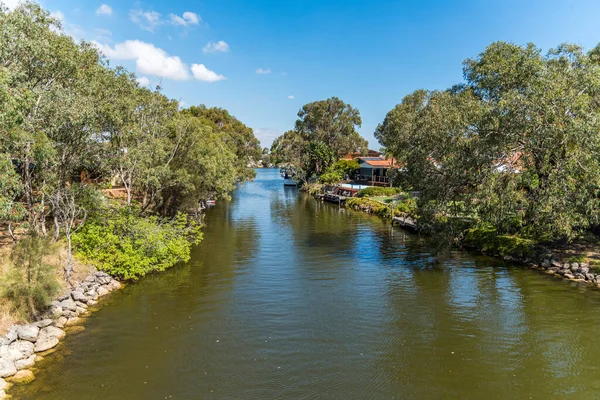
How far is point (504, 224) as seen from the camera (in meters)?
25.1

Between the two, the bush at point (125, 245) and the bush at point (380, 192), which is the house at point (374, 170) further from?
the bush at point (125, 245)

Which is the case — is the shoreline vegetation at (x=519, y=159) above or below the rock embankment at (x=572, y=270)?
above

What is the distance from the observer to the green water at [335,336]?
11773 millimetres

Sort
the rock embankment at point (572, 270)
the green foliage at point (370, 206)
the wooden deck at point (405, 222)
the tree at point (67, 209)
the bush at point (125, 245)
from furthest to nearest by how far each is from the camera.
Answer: the green foliage at point (370, 206) < the wooden deck at point (405, 222) < the rock embankment at point (572, 270) < the bush at point (125, 245) < the tree at point (67, 209)

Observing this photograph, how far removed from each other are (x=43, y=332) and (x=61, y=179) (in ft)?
27.6

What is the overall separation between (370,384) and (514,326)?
7680 millimetres

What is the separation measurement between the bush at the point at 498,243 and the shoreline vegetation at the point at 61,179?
789 inches

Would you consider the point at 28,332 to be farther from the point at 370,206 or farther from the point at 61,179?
the point at 370,206

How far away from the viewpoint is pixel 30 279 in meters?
15.9

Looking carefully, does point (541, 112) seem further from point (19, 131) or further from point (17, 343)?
point (17, 343)

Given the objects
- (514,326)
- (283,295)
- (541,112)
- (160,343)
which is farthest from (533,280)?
(160,343)

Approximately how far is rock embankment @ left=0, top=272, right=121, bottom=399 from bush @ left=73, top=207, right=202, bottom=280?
1.13 metres

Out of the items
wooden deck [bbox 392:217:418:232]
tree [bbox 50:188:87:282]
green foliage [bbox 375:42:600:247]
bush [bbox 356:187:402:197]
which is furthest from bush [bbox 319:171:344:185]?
tree [bbox 50:188:87:282]

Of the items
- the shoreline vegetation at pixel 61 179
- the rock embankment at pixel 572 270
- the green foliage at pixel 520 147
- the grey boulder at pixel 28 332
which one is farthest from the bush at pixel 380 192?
the grey boulder at pixel 28 332
